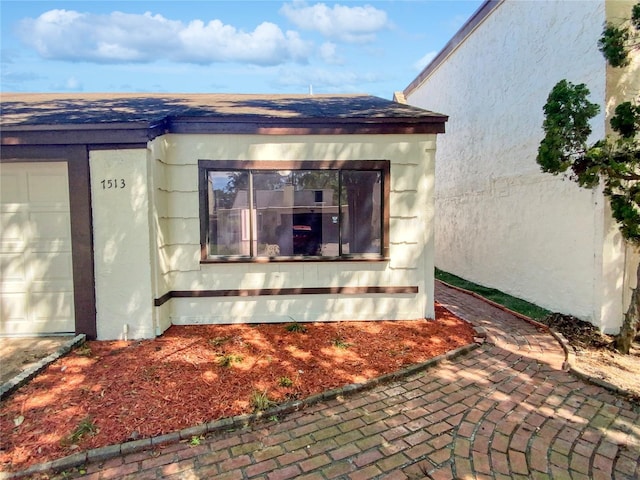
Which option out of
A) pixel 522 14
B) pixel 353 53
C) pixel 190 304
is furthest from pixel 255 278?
pixel 353 53

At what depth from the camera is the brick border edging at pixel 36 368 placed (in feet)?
11.6

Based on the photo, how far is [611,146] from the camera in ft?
15.1

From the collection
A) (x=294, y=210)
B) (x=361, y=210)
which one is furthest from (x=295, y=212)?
(x=361, y=210)

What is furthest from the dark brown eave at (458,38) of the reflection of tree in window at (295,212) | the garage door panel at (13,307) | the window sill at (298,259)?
the garage door panel at (13,307)

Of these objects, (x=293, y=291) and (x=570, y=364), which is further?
(x=293, y=291)

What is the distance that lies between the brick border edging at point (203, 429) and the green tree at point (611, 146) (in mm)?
3129

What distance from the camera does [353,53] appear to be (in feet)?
63.2

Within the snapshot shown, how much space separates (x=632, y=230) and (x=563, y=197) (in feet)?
6.30

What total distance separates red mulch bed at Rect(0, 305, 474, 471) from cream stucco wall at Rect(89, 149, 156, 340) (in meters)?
0.37

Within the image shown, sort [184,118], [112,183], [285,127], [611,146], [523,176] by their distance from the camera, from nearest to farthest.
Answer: [611,146], [112,183], [184,118], [285,127], [523,176]

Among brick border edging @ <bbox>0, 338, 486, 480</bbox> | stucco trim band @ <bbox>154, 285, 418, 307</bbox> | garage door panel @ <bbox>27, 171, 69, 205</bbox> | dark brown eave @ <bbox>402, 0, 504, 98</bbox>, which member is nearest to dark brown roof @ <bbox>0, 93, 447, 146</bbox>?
garage door panel @ <bbox>27, 171, 69, 205</bbox>

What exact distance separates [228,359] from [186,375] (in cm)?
51

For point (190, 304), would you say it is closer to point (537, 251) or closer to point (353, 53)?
point (537, 251)

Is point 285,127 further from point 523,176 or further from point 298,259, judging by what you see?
point 523,176
